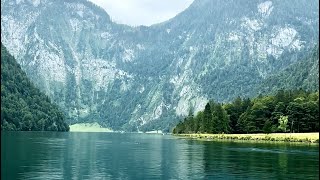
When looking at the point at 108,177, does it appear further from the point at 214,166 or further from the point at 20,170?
the point at 214,166

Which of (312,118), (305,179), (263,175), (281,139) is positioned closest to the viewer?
(305,179)

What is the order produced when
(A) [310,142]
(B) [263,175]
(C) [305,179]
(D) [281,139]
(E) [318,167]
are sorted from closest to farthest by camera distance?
(C) [305,179]
(B) [263,175]
(E) [318,167]
(A) [310,142]
(D) [281,139]

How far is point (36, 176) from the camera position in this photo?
59.5m

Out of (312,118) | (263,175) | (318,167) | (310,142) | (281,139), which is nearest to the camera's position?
(263,175)

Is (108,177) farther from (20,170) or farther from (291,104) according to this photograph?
(291,104)

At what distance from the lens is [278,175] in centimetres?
6369

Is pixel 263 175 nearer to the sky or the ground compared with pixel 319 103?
nearer to the ground

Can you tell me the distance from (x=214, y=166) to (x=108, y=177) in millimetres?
21195

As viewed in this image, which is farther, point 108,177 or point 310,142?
point 310,142

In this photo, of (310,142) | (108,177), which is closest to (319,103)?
(310,142)

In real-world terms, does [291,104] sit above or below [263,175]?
above

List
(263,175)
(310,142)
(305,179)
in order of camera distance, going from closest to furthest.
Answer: (305,179)
(263,175)
(310,142)

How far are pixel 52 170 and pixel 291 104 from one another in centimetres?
14912

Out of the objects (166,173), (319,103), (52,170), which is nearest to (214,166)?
(166,173)
